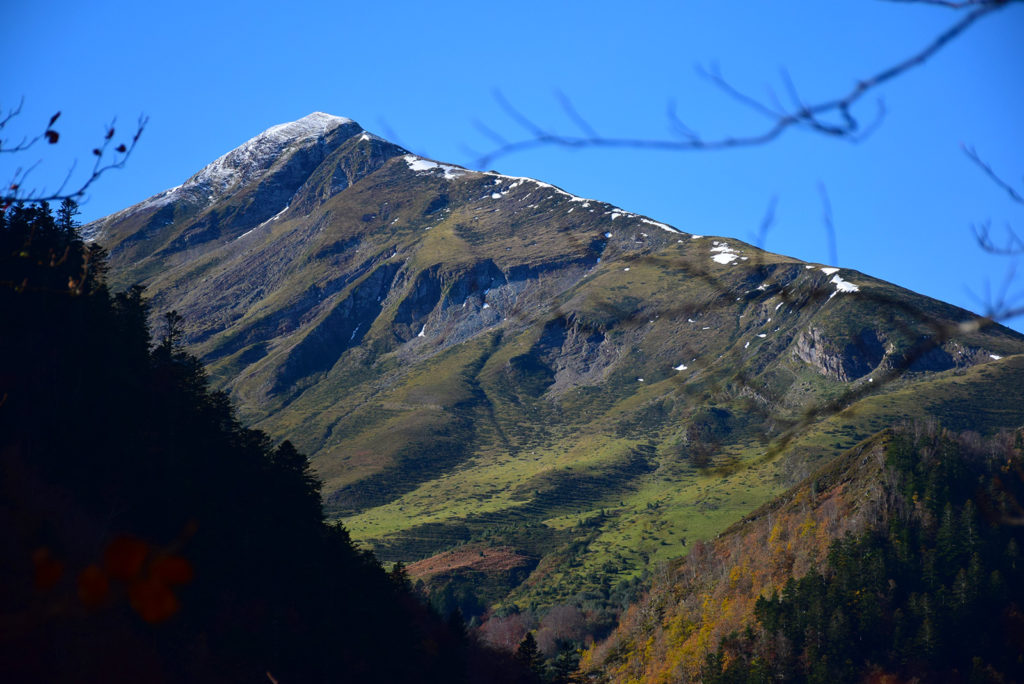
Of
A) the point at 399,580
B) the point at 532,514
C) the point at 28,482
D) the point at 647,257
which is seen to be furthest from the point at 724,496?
the point at 647,257

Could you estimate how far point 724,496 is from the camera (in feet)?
635

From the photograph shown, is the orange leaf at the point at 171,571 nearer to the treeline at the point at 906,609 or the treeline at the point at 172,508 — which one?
the treeline at the point at 172,508

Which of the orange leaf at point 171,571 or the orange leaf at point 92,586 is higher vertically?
the orange leaf at point 171,571

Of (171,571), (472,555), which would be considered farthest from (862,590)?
(171,571)

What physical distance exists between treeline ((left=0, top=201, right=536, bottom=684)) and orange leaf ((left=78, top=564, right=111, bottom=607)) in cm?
1440

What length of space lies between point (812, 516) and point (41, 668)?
119 m

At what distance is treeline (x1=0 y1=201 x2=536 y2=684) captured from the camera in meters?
25.6

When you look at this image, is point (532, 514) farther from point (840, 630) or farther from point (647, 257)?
point (647, 257)

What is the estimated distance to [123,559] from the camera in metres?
4.09

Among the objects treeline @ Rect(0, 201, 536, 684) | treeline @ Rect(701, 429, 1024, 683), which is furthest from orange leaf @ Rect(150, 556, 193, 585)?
treeline @ Rect(701, 429, 1024, 683)

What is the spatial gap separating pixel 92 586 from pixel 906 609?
359ft

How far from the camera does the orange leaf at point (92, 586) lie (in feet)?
13.1

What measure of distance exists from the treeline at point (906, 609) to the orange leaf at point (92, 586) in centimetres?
9026

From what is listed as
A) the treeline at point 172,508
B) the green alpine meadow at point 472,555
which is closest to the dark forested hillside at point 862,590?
the green alpine meadow at point 472,555
